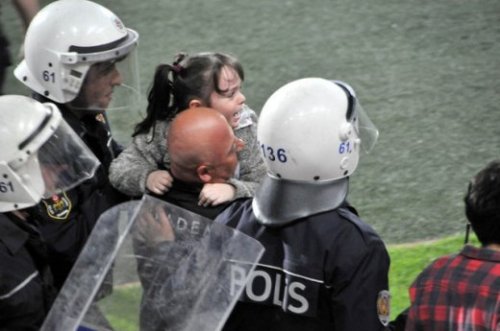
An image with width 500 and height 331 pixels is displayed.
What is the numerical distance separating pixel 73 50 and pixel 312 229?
1445mm

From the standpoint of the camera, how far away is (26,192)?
313cm

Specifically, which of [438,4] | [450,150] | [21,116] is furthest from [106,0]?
[21,116]

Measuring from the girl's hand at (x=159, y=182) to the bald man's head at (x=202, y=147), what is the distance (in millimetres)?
103

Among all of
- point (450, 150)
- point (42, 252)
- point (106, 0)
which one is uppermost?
point (42, 252)

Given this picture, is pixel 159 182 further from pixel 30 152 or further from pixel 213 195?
pixel 30 152

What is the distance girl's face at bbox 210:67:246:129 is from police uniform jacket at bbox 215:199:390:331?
73cm

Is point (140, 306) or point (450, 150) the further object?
point (450, 150)

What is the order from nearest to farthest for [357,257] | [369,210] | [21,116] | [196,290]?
[196,290] < [357,257] < [21,116] < [369,210]

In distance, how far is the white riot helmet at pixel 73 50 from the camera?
3.90m

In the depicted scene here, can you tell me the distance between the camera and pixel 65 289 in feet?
7.96

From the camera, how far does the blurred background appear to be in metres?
5.68

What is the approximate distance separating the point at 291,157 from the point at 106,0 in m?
5.98

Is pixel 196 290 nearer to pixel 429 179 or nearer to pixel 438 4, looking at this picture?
pixel 429 179

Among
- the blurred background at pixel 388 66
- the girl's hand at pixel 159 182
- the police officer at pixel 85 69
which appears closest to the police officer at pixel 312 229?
the girl's hand at pixel 159 182
